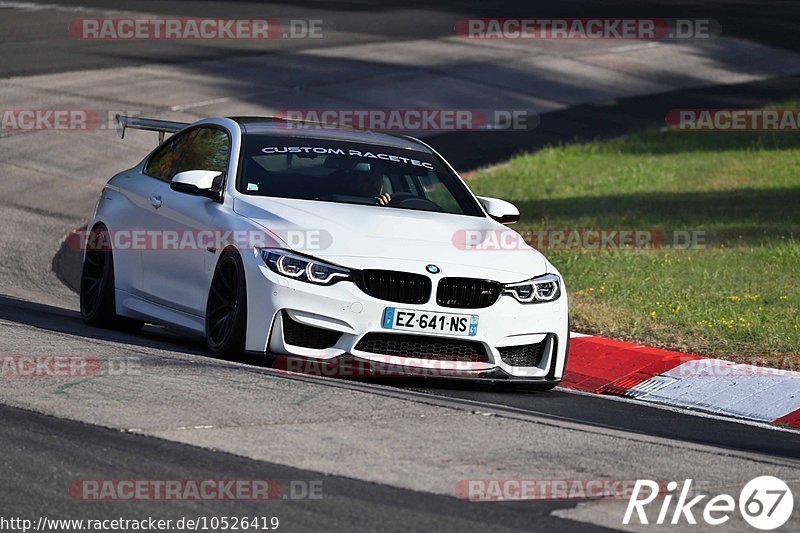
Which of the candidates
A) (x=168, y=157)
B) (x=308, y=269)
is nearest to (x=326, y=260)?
(x=308, y=269)

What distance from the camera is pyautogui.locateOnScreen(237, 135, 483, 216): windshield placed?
9.81 metres

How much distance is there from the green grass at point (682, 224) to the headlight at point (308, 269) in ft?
11.2

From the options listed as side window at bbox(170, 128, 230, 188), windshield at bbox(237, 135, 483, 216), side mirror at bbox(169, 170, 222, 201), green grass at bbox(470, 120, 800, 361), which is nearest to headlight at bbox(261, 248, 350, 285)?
windshield at bbox(237, 135, 483, 216)

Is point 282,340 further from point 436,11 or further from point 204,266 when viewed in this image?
point 436,11

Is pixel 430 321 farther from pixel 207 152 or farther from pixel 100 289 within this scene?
pixel 100 289

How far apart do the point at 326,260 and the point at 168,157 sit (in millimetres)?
2588

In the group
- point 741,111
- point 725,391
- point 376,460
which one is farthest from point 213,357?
point 741,111

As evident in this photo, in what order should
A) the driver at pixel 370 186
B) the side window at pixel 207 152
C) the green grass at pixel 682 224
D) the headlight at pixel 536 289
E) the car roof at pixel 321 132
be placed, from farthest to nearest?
the green grass at pixel 682 224, the car roof at pixel 321 132, the side window at pixel 207 152, the driver at pixel 370 186, the headlight at pixel 536 289

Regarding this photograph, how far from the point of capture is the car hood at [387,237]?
8.89 m

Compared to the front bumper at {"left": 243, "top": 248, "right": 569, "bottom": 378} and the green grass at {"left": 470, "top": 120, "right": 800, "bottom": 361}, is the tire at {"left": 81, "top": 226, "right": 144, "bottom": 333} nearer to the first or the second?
the front bumper at {"left": 243, "top": 248, "right": 569, "bottom": 378}

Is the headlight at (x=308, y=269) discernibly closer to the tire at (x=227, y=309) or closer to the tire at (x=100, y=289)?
the tire at (x=227, y=309)

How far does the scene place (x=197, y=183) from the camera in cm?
975

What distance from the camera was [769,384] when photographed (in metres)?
10.2

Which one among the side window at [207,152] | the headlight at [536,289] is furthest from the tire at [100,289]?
the headlight at [536,289]
